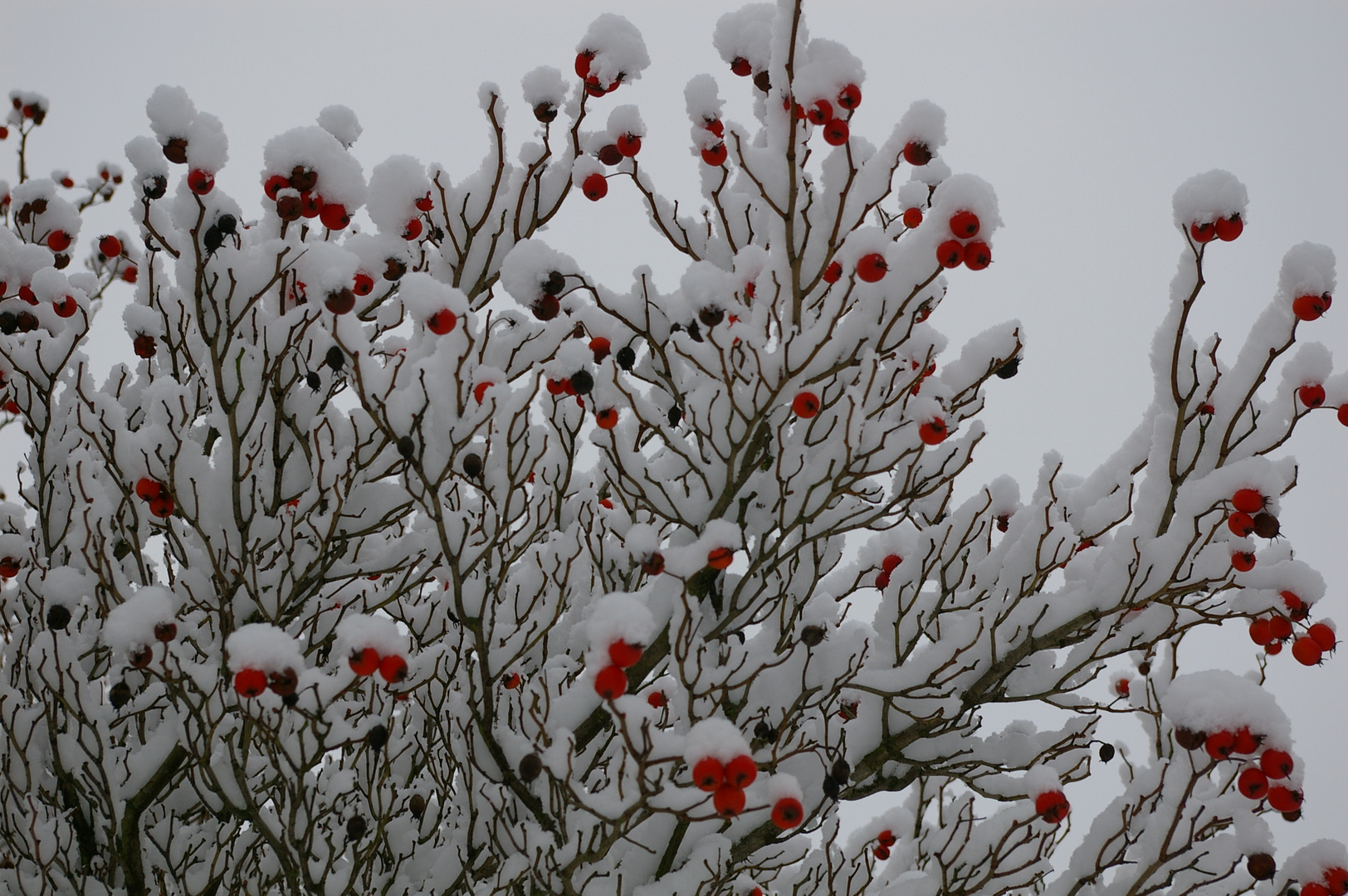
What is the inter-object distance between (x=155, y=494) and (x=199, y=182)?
46.3 inches

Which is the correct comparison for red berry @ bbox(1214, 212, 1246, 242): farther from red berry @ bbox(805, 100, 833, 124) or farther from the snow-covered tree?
red berry @ bbox(805, 100, 833, 124)

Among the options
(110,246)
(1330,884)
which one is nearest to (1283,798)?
(1330,884)

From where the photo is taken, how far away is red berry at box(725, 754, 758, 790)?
2262mm

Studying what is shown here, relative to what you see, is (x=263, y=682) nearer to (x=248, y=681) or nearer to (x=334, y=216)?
(x=248, y=681)

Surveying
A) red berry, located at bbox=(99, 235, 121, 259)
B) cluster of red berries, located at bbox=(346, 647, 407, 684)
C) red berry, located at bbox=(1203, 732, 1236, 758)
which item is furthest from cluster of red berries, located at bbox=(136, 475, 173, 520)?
red berry, located at bbox=(1203, 732, 1236, 758)

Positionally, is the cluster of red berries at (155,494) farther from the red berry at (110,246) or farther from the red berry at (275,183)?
the red berry at (110,246)

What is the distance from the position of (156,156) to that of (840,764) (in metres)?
3.54

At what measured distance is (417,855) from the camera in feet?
13.1

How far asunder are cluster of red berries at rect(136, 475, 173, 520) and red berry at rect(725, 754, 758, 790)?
95.7 inches

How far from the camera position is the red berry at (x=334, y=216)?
3.19 meters

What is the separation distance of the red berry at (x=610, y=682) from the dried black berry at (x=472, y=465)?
1.05 meters

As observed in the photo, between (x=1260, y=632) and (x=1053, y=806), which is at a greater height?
(x=1260, y=632)

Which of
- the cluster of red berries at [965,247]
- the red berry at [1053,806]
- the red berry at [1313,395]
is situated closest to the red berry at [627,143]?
the cluster of red berries at [965,247]

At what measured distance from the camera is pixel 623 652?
2357 millimetres
